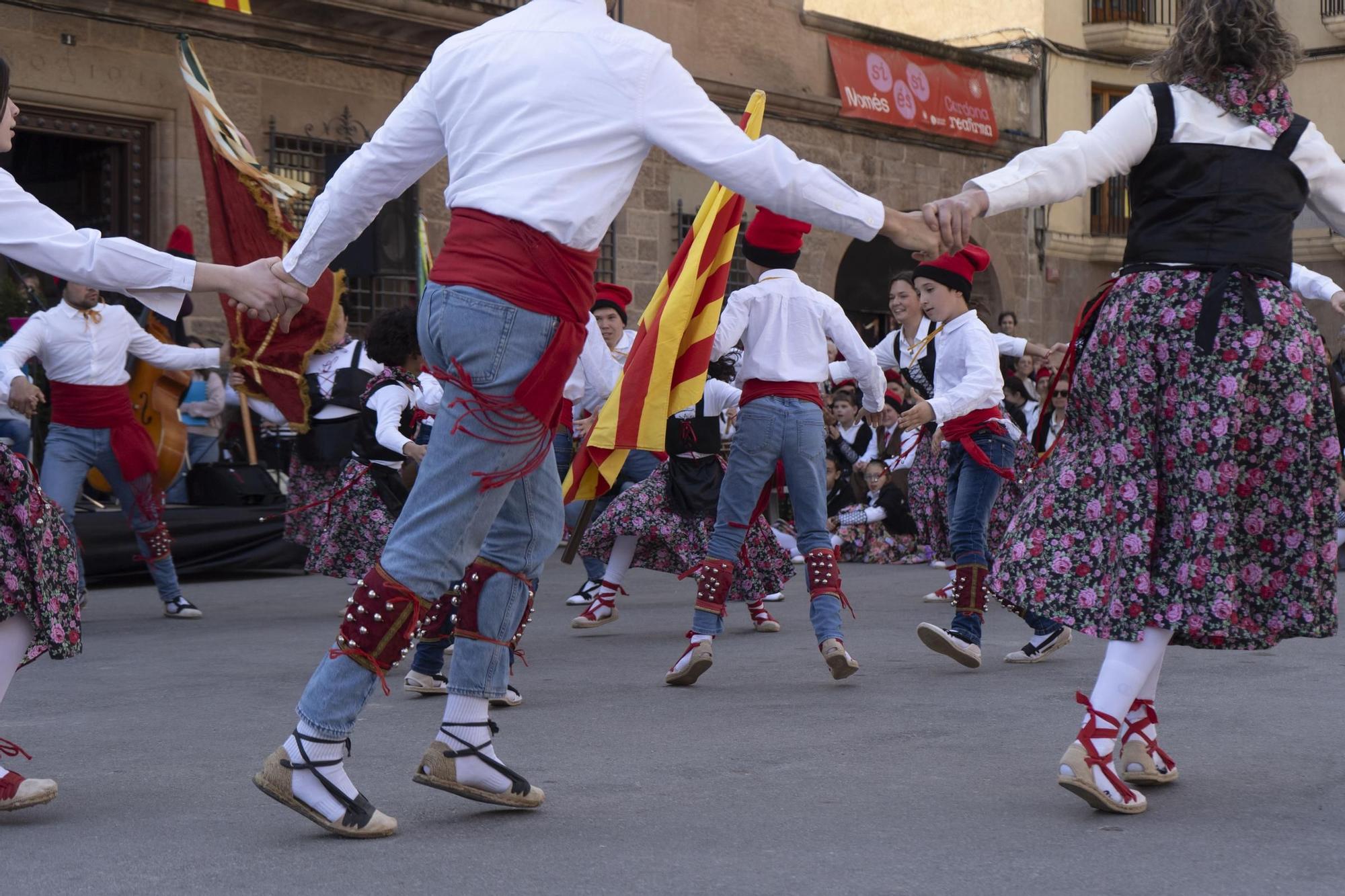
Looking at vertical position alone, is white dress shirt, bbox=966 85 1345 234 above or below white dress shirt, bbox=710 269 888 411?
above

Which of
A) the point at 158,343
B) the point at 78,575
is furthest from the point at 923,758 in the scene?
the point at 158,343

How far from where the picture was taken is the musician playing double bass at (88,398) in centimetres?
917

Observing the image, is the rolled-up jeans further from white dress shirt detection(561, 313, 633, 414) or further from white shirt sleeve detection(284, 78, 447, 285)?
white shirt sleeve detection(284, 78, 447, 285)

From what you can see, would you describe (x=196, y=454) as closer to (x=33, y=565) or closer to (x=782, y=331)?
(x=782, y=331)

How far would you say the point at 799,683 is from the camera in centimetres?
657

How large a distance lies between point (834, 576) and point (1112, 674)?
2702 mm

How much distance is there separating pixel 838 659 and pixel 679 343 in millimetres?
1406

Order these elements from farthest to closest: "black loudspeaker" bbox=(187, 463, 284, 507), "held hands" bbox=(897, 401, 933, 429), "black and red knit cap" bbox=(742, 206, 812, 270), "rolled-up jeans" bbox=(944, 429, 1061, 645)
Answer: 1. "black loudspeaker" bbox=(187, 463, 284, 507)
2. "rolled-up jeans" bbox=(944, 429, 1061, 645)
3. "black and red knit cap" bbox=(742, 206, 812, 270)
4. "held hands" bbox=(897, 401, 933, 429)

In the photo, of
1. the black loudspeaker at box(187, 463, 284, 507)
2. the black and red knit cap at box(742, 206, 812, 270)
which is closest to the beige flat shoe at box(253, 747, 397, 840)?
the black and red knit cap at box(742, 206, 812, 270)

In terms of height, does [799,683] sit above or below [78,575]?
below

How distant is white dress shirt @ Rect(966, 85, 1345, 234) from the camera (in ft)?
13.1

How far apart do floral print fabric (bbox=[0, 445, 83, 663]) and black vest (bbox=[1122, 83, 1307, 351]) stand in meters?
2.73

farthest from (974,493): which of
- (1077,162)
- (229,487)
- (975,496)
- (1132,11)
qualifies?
(1132,11)

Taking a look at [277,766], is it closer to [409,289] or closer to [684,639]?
[684,639]
